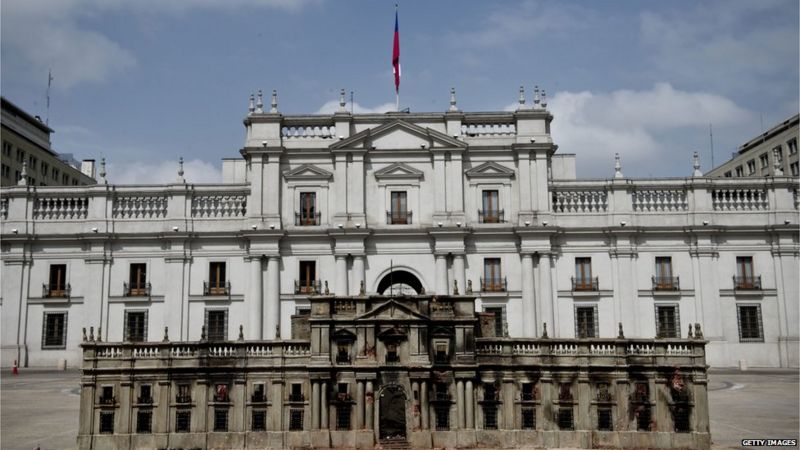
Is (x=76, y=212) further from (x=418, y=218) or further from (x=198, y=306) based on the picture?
(x=418, y=218)

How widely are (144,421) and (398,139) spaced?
2897cm

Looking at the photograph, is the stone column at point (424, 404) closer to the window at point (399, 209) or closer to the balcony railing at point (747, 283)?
the window at point (399, 209)

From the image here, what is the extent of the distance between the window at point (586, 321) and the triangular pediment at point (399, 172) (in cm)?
1304

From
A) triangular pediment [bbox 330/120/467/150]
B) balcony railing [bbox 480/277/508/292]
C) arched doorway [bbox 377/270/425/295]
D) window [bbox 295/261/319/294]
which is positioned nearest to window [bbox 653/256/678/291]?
balcony railing [bbox 480/277/508/292]

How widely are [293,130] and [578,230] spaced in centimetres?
1917

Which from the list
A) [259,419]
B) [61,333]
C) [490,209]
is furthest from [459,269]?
[259,419]

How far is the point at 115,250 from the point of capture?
4969 centimetres

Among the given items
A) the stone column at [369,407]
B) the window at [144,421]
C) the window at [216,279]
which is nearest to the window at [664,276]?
the window at [216,279]

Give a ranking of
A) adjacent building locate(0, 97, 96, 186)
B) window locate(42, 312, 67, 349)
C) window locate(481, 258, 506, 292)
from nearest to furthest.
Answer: window locate(42, 312, 67, 349)
window locate(481, 258, 506, 292)
adjacent building locate(0, 97, 96, 186)

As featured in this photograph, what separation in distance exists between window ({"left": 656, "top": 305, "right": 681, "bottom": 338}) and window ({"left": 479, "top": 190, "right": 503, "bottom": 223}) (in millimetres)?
11350

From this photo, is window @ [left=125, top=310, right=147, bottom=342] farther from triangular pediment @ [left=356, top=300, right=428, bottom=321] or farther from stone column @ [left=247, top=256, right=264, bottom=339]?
triangular pediment @ [left=356, top=300, right=428, bottom=321]

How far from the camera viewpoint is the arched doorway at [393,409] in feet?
83.4

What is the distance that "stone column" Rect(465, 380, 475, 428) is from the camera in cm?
2541

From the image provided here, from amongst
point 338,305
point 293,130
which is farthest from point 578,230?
point 338,305
